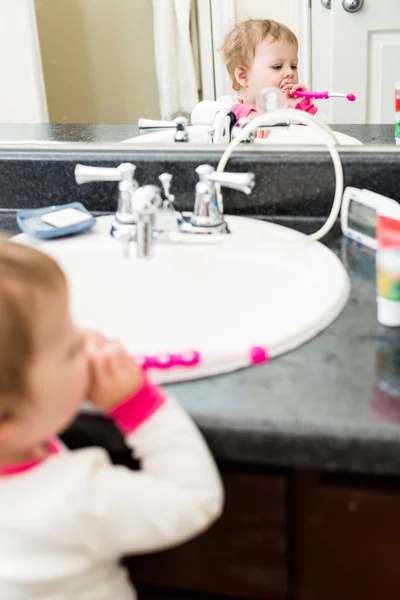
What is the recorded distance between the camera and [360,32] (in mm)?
1136

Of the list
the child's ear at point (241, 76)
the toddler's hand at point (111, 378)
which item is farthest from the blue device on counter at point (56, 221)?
the toddler's hand at point (111, 378)

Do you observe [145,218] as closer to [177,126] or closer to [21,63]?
[177,126]

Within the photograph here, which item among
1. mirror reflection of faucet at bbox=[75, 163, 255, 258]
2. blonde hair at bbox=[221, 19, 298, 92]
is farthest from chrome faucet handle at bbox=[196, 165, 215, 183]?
blonde hair at bbox=[221, 19, 298, 92]

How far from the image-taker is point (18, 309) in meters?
0.55

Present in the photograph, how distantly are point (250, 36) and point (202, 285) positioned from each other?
1.36ft

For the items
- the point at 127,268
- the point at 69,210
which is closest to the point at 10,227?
the point at 69,210

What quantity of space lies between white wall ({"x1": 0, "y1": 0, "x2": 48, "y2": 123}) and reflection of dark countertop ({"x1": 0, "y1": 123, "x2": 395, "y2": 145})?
2cm

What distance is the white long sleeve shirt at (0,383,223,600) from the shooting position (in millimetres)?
594

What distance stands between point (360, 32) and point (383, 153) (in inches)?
7.9

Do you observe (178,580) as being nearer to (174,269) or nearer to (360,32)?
(174,269)

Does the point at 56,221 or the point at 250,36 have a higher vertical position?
the point at 250,36

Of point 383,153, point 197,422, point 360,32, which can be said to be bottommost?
point 197,422

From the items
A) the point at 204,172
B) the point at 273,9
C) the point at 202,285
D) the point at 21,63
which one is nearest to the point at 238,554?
the point at 202,285

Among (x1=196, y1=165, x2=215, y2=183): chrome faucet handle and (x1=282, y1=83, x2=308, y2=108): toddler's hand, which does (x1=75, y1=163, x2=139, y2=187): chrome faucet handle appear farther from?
(x1=282, y1=83, x2=308, y2=108): toddler's hand
